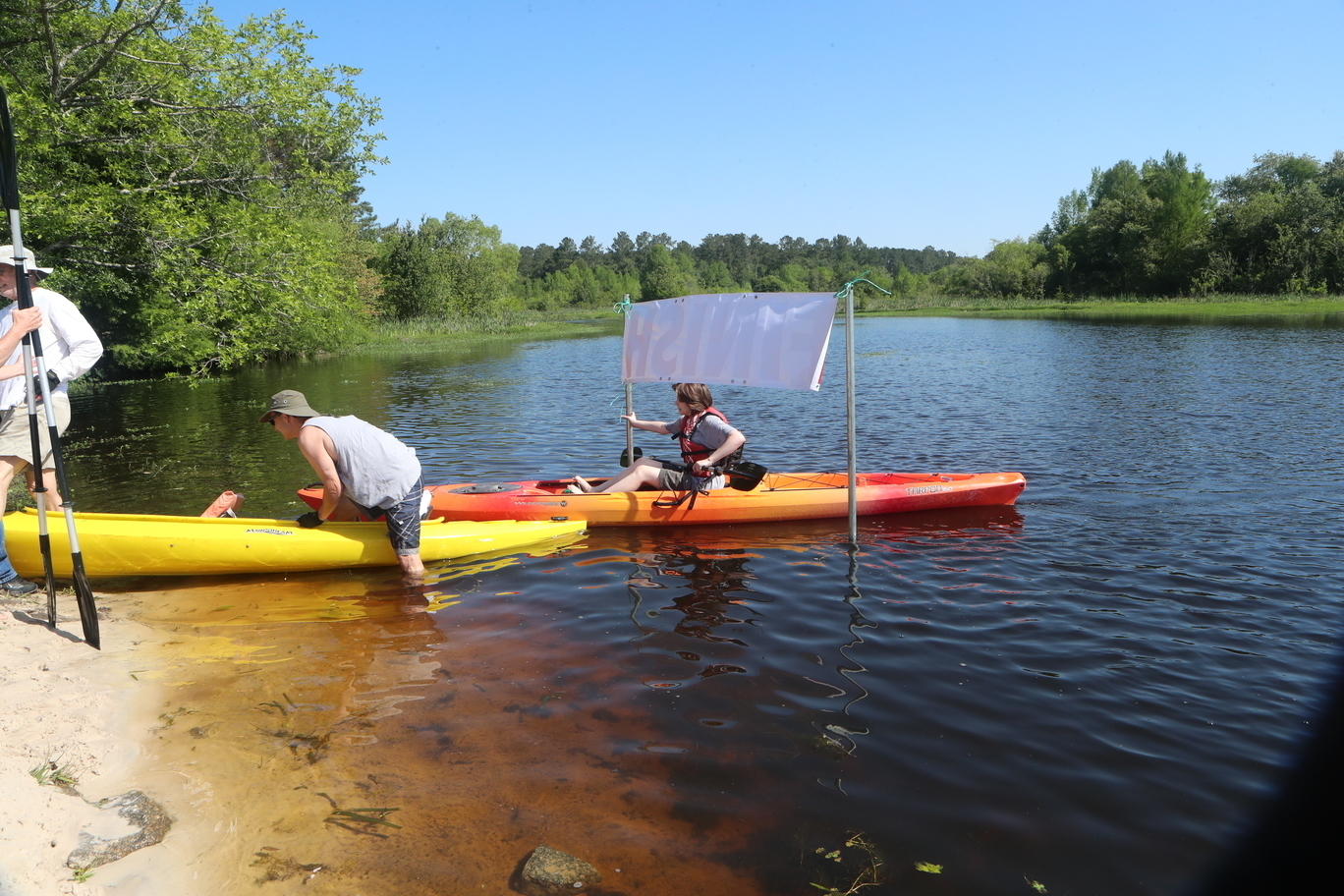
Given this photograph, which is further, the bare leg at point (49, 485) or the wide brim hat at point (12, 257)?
the bare leg at point (49, 485)

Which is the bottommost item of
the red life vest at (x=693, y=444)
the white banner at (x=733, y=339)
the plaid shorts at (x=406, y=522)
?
the plaid shorts at (x=406, y=522)

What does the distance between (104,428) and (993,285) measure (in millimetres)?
76665

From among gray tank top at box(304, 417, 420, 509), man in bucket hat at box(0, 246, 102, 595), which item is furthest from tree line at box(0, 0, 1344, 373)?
man in bucket hat at box(0, 246, 102, 595)

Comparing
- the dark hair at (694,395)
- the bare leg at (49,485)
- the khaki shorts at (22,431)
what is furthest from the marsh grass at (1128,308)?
the khaki shorts at (22,431)

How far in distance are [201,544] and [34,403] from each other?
224cm

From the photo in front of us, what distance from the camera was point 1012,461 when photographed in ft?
39.4

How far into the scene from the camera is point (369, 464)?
6.93 metres

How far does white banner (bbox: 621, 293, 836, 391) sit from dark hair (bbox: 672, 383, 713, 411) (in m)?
0.11

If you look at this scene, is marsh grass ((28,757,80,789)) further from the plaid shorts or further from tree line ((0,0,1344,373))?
tree line ((0,0,1344,373))

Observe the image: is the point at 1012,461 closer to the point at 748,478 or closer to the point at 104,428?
the point at 748,478

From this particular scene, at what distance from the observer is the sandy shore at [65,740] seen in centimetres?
311

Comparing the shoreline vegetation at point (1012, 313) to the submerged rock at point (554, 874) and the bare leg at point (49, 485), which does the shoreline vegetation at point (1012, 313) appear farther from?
the submerged rock at point (554, 874)

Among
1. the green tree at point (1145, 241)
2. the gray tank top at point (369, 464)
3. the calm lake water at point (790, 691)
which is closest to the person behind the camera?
the calm lake water at point (790, 691)

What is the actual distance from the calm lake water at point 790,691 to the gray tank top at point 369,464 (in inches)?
32.5
